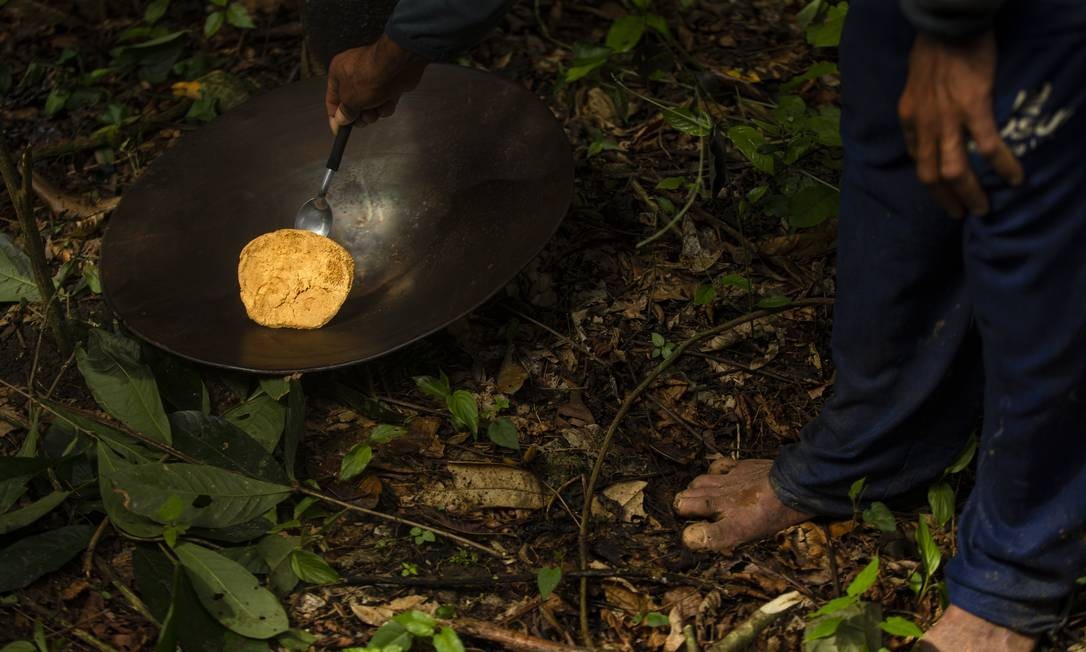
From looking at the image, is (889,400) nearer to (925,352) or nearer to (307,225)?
(925,352)

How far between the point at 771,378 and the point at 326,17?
131cm

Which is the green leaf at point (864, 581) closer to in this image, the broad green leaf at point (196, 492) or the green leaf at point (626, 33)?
the broad green leaf at point (196, 492)

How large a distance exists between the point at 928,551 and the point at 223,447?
1.12 meters

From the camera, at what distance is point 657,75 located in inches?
101

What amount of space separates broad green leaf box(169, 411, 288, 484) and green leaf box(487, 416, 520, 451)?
0.36 meters

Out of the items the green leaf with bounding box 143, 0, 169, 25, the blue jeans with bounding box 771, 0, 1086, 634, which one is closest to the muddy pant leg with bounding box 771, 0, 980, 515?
the blue jeans with bounding box 771, 0, 1086, 634

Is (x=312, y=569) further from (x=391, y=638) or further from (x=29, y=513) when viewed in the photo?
(x=29, y=513)

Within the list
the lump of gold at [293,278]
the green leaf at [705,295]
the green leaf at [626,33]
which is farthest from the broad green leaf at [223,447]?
the green leaf at [626,33]

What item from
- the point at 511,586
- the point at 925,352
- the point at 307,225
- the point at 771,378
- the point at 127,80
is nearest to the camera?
the point at 925,352

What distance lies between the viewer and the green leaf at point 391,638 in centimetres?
153

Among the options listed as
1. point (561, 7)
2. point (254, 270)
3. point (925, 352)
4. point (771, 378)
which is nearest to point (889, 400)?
point (925, 352)

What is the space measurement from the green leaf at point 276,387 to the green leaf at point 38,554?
0.38 meters

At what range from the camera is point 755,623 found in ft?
5.19

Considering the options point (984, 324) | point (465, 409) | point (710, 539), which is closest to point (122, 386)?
point (465, 409)
